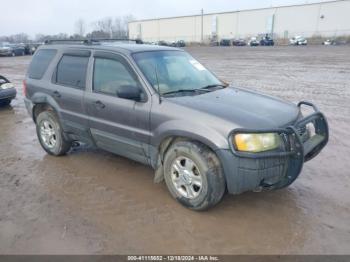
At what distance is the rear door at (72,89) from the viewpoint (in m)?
5.08

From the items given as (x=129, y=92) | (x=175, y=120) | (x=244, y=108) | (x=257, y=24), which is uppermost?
(x=257, y=24)

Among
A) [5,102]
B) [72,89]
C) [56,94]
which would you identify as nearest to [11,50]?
[5,102]

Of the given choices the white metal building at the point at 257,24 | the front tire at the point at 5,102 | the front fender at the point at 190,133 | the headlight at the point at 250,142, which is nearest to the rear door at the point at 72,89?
the front fender at the point at 190,133

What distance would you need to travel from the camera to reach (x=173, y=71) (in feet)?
15.5

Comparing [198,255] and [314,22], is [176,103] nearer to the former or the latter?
[198,255]

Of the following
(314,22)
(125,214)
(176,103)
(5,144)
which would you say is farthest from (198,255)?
(314,22)

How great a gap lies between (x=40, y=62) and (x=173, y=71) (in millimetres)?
2596

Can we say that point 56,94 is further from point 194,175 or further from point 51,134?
point 194,175

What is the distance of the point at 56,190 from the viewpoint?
15.2 feet

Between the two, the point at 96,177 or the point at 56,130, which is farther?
the point at 56,130

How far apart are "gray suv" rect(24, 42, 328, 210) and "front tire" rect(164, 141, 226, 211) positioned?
0.01 m

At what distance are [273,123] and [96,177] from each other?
8.78ft

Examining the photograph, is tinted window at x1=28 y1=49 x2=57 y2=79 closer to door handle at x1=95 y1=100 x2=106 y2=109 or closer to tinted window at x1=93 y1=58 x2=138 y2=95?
tinted window at x1=93 y1=58 x2=138 y2=95

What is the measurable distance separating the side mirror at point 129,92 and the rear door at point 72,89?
1058 millimetres
